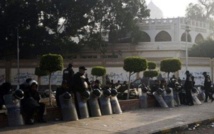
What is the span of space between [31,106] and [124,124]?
8.70 ft

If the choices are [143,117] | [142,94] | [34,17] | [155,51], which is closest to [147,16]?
[155,51]

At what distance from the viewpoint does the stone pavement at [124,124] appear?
343 inches

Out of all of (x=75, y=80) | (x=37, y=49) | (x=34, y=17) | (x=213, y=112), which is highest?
(x=34, y=17)

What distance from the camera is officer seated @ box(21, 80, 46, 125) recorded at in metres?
9.47

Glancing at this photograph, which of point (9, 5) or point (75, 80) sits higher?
point (9, 5)

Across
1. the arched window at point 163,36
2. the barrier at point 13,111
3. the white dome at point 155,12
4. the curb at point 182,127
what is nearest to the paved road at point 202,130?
the curb at point 182,127

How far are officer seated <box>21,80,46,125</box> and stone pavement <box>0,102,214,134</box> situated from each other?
0.33 m

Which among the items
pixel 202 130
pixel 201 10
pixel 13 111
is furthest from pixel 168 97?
pixel 201 10

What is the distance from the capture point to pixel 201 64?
30656mm

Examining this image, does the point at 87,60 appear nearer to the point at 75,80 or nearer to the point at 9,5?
the point at 9,5

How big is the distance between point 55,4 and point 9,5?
415 cm

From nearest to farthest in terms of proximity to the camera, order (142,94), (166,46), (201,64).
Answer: (142,94)
(201,64)
(166,46)

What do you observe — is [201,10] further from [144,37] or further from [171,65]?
[171,65]

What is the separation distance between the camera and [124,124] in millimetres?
9883
